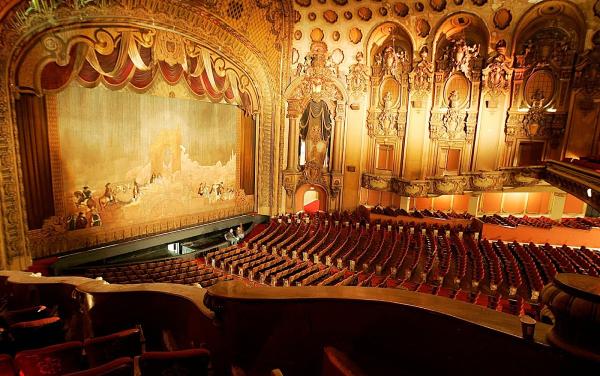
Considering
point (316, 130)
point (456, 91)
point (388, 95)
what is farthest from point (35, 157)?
point (456, 91)

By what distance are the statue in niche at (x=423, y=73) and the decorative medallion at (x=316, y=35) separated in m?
3.01

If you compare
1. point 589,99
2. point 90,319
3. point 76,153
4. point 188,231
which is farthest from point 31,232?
point 589,99

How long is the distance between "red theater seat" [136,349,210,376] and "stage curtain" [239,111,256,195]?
948cm

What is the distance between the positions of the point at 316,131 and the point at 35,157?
24.4 feet

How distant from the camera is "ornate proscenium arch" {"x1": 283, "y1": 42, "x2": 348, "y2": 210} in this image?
10992mm

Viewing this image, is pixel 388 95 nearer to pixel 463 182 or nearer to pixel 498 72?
pixel 498 72

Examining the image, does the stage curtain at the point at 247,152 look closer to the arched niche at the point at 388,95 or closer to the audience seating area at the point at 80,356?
the arched niche at the point at 388,95

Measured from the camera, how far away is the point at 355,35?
1088 centimetres

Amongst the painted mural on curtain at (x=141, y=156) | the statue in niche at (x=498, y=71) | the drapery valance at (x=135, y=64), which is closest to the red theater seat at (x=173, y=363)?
the drapery valance at (x=135, y=64)

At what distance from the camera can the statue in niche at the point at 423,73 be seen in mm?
10570

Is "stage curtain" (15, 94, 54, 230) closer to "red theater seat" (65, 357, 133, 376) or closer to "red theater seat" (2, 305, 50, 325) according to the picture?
"red theater seat" (2, 305, 50, 325)

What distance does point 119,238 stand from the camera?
809cm

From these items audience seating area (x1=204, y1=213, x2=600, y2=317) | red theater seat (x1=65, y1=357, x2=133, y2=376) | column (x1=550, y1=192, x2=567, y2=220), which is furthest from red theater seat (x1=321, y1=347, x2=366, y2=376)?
column (x1=550, y1=192, x2=567, y2=220)


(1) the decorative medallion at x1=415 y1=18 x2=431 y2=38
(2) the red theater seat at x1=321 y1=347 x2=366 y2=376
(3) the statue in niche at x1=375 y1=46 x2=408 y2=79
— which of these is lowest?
(2) the red theater seat at x1=321 y1=347 x2=366 y2=376
